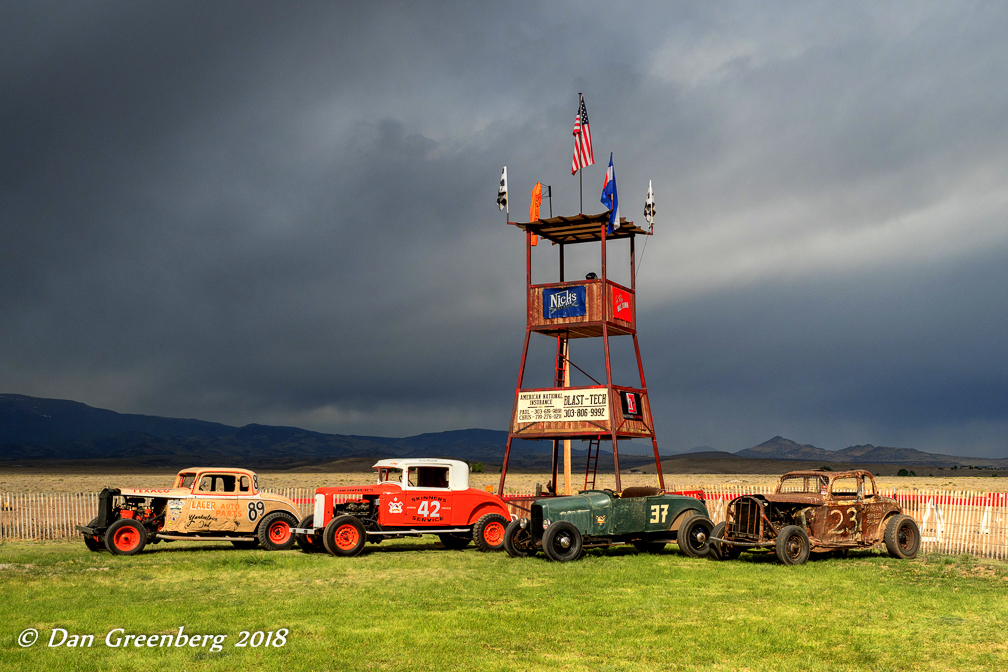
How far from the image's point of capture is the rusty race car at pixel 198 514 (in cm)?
2062

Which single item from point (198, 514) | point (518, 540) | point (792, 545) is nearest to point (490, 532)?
point (518, 540)

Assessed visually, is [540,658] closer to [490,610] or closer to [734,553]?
[490,610]

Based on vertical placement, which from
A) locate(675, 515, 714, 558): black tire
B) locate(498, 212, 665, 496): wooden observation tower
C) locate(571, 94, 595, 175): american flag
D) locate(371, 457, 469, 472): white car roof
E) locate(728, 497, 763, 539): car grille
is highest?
locate(571, 94, 595, 175): american flag

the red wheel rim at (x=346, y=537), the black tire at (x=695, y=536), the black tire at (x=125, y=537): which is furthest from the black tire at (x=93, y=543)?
the black tire at (x=695, y=536)

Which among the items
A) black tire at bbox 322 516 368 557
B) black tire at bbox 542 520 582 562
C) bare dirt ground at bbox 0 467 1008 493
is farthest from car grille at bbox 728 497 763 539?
bare dirt ground at bbox 0 467 1008 493

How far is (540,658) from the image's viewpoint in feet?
32.4

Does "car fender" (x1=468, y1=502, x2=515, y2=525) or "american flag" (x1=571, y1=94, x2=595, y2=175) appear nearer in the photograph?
"car fender" (x1=468, y1=502, x2=515, y2=525)

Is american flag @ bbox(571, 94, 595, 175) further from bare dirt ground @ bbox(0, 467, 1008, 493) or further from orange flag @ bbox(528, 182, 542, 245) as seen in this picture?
bare dirt ground @ bbox(0, 467, 1008, 493)

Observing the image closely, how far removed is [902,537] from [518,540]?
8.34m

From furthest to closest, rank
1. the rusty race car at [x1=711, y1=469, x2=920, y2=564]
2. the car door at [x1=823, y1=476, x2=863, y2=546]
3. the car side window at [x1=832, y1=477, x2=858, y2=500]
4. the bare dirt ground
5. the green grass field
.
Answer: the bare dirt ground
the car side window at [x1=832, y1=477, x2=858, y2=500]
the car door at [x1=823, y1=476, x2=863, y2=546]
the rusty race car at [x1=711, y1=469, x2=920, y2=564]
the green grass field

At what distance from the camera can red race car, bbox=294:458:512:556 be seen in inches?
821

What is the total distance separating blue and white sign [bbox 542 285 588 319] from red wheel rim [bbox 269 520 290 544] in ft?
33.8

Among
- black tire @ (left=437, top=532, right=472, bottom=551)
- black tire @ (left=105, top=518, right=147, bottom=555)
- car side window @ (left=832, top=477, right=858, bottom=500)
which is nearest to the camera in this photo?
car side window @ (left=832, top=477, right=858, bottom=500)

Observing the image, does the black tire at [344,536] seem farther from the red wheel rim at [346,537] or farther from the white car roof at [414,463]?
the white car roof at [414,463]
